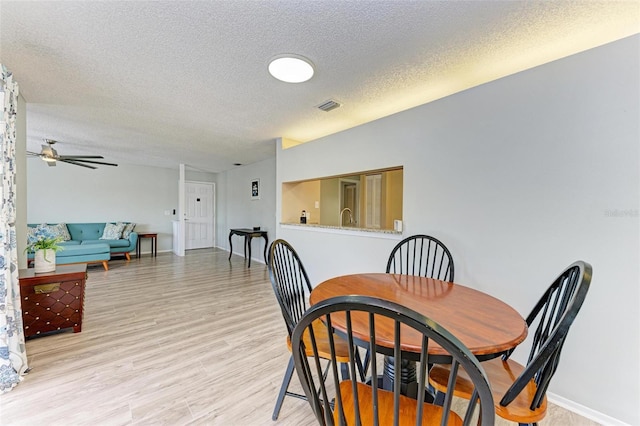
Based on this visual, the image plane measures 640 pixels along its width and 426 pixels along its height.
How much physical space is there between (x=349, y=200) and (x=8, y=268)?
184 inches

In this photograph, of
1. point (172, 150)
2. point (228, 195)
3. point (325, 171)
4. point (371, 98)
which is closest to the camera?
point (371, 98)

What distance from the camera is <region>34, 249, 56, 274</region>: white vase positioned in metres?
2.46

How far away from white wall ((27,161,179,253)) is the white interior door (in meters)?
0.37

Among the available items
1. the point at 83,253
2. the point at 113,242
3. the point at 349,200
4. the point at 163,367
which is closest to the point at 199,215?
the point at 113,242

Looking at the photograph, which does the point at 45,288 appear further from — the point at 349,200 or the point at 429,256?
the point at 349,200

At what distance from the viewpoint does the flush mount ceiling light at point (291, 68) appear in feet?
6.45

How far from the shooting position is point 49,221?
5.75 meters

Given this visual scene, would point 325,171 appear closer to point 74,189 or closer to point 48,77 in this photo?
point 48,77

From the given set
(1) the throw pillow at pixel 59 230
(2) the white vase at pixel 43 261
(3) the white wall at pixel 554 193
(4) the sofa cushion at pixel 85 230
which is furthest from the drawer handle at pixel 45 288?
(4) the sofa cushion at pixel 85 230

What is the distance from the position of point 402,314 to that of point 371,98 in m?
2.55

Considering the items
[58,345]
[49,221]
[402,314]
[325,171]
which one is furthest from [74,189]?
[402,314]

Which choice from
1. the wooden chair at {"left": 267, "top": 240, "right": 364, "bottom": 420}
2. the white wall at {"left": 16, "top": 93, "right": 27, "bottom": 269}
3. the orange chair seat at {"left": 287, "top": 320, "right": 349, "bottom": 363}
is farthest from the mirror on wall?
the white wall at {"left": 16, "top": 93, "right": 27, "bottom": 269}

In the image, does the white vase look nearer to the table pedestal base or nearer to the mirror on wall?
the mirror on wall

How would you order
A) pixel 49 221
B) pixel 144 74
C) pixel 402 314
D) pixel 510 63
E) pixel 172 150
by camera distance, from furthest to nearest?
1. pixel 49 221
2. pixel 172 150
3. pixel 144 74
4. pixel 510 63
5. pixel 402 314
